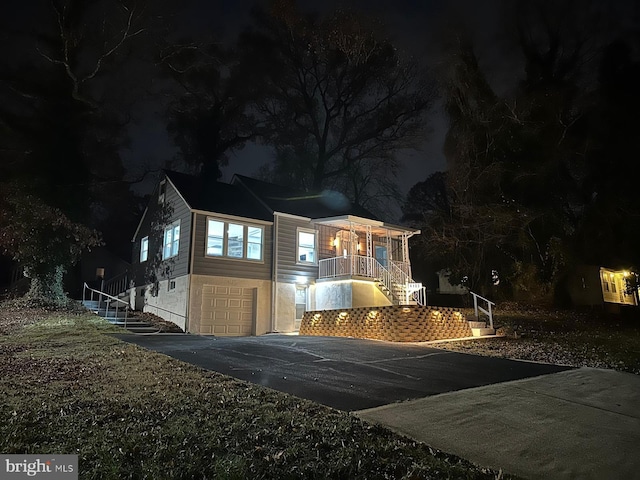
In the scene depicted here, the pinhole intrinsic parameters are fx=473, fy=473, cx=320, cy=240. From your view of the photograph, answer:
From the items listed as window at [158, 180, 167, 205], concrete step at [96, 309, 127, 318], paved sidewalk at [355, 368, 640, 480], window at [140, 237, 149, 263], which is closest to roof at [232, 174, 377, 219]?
window at [158, 180, 167, 205]

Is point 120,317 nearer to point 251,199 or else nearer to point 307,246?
point 251,199

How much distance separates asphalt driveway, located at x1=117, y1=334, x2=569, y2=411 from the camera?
21.6ft

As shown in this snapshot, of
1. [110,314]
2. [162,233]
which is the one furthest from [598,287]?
[110,314]

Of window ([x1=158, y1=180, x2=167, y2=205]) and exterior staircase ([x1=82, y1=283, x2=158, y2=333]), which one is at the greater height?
window ([x1=158, y1=180, x2=167, y2=205])

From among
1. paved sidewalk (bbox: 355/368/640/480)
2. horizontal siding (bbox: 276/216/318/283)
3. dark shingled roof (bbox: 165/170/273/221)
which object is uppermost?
dark shingled roof (bbox: 165/170/273/221)

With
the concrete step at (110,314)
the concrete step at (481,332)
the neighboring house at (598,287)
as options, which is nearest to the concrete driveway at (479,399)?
the concrete step at (481,332)

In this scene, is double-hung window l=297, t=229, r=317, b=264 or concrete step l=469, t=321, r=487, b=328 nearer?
concrete step l=469, t=321, r=487, b=328

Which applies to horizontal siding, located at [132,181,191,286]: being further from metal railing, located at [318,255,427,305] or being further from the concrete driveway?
the concrete driveway

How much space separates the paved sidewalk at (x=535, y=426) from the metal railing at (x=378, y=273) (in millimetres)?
→ 11179

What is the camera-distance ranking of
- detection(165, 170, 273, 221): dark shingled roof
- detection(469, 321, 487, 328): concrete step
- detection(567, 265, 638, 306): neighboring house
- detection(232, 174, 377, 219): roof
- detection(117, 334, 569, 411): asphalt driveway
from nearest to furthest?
detection(117, 334, 569, 411): asphalt driveway < detection(469, 321, 487, 328): concrete step < detection(165, 170, 273, 221): dark shingled roof < detection(232, 174, 377, 219): roof < detection(567, 265, 638, 306): neighboring house

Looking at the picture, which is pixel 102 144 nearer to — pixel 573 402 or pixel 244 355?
pixel 244 355

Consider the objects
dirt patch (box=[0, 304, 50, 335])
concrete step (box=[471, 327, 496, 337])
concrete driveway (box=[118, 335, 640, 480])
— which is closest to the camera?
concrete driveway (box=[118, 335, 640, 480])

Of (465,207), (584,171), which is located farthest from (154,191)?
(584,171)

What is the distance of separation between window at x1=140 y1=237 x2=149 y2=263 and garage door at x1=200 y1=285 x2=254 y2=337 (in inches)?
216
